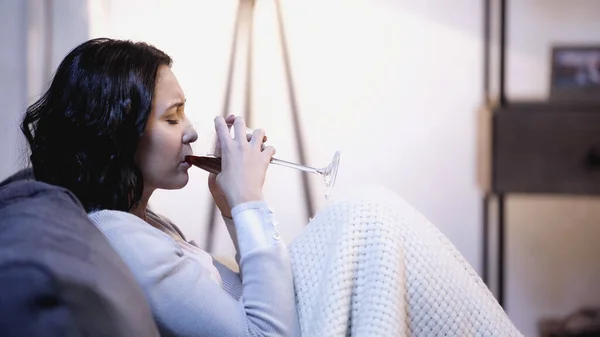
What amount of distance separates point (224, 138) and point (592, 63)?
124cm

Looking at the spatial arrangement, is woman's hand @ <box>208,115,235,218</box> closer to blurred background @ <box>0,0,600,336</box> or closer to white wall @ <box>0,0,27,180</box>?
blurred background @ <box>0,0,600,336</box>

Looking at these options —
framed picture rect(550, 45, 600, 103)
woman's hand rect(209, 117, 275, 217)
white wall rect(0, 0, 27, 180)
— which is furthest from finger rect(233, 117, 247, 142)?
framed picture rect(550, 45, 600, 103)

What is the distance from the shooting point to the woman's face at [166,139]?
1.03 m

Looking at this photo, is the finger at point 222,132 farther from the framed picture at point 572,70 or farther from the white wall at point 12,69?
the framed picture at point 572,70

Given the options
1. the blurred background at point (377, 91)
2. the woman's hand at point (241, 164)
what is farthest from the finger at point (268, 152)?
the blurred background at point (377, 91)

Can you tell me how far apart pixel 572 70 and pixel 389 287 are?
1247mm

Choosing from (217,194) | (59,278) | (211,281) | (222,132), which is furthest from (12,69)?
(59,278)

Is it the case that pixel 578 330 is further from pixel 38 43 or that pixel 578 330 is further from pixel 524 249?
pixel 38 43

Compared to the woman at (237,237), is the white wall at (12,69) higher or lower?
higher

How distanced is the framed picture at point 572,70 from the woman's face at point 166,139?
1.17 m

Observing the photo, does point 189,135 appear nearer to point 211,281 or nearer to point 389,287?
point 211,281

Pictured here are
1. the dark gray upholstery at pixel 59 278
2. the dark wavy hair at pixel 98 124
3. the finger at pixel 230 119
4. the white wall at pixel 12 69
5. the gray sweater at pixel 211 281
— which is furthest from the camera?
the white wall at pixel 12 69

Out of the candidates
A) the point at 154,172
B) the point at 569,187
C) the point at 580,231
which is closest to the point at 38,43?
the point at 154,172

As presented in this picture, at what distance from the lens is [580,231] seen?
1.96 m
